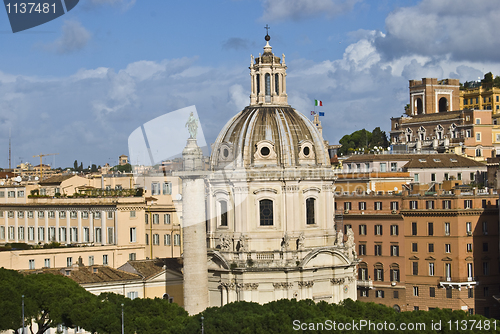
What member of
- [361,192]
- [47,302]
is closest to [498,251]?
[361,192]

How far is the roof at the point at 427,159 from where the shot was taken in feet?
327

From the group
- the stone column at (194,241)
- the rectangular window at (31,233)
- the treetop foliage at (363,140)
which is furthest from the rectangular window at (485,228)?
the treetop foliage at (363,140)

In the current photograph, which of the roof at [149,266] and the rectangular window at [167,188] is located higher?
the rectangular window at [167,188]

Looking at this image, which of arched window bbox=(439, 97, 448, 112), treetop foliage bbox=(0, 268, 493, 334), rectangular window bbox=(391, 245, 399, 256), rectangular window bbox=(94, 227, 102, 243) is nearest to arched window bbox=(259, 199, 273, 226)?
treetop foliage bbox=(0, 268, 493, 334)

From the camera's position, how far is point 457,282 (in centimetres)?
8200

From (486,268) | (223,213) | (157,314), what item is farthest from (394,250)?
(157,314)

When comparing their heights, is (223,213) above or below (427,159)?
below

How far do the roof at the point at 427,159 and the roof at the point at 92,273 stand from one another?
125 feet

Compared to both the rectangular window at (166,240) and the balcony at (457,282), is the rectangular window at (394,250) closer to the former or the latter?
the balcony at (457,282)

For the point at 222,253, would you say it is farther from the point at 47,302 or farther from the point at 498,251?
the point at 498,251

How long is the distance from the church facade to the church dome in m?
0.07

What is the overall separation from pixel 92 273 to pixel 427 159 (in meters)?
43.7

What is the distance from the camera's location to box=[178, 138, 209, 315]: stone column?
59.9 metres

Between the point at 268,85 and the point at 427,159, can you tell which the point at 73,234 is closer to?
the point at 268,85
